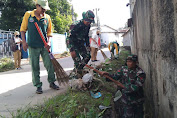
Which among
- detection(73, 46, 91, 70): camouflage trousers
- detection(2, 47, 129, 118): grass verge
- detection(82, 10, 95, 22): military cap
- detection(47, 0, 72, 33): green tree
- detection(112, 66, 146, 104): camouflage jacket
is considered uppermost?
detection(47, 0, 72, 33): green tree

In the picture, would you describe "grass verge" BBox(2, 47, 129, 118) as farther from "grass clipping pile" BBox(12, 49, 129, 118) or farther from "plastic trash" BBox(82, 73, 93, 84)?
"plastic trash" BBox(82, 73, 93, 84)

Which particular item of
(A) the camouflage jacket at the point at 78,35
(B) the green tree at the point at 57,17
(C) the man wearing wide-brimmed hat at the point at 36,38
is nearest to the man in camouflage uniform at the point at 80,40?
(A) the camouflage jacket at the point at 78,35

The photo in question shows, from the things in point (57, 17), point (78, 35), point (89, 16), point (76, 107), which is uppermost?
point (57, 17)

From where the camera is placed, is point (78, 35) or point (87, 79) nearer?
point (87, 79)

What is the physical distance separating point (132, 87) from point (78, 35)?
1.82m

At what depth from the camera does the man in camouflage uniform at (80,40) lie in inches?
136

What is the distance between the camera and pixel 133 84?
8.09 feet

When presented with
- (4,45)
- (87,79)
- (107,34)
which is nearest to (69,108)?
(87,79)

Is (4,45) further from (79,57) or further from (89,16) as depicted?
(89,16)

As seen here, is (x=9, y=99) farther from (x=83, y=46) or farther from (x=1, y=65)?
(x=1, y=65)

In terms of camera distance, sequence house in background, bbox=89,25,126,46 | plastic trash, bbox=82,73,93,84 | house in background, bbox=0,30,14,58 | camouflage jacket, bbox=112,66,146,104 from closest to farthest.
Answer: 1. camouflage jacket, bbox=112,66,146,104
2. plastic trash, bbox=82,73,93,84
3. house in background, bbox=0,30,14,58
4. house in background, bbox=89,25,126,46

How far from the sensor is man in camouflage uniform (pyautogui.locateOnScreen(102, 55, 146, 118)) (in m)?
2.46

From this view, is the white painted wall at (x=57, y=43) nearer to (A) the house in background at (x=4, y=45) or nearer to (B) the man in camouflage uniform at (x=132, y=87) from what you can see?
(A) the house in background at (x=4, y=45)

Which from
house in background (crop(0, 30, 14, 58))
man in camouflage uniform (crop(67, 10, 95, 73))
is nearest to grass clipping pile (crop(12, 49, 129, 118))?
man in camouflage uniform (crop(67, 10, 95, 73))
